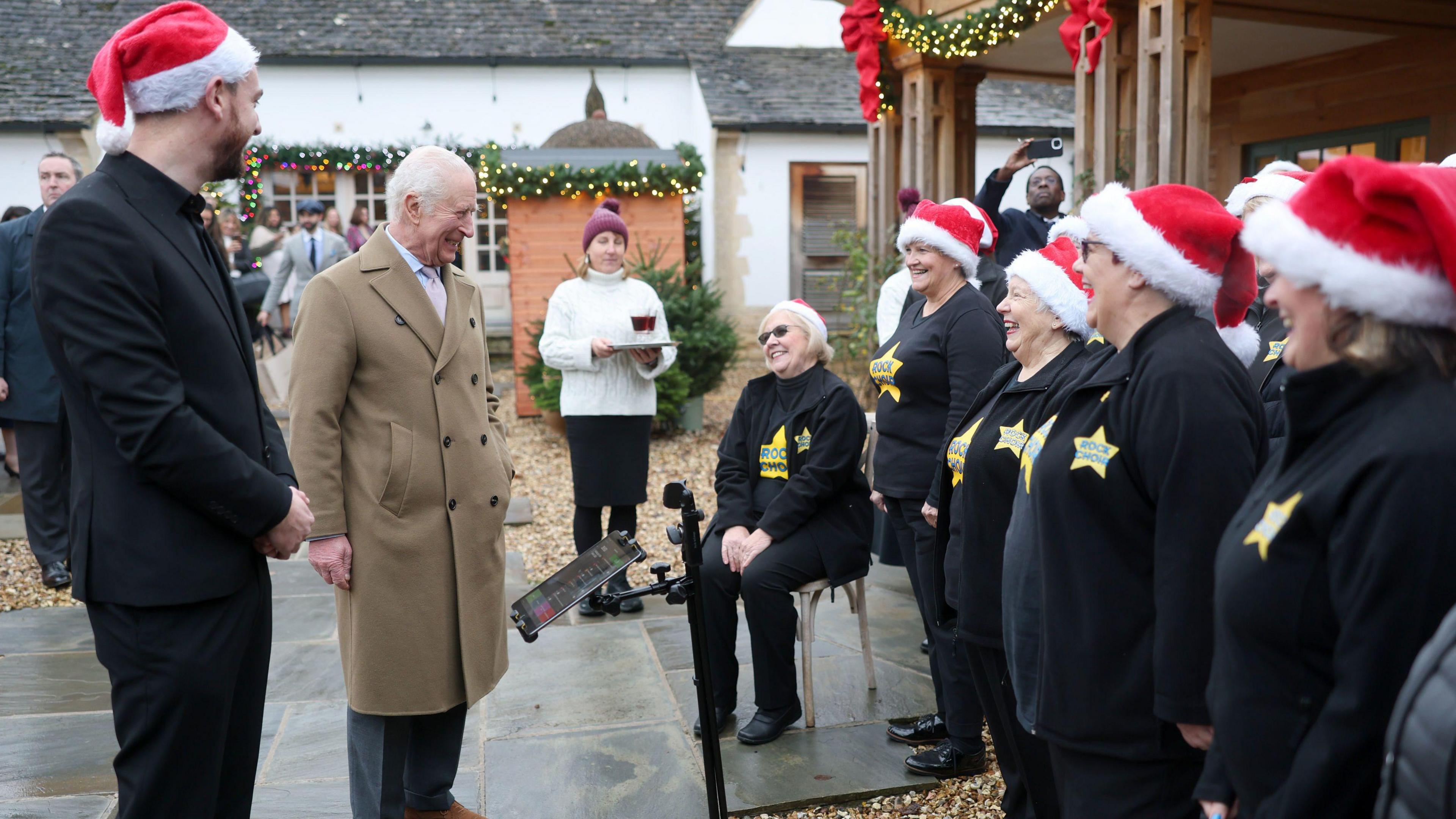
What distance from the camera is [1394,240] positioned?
144 cm

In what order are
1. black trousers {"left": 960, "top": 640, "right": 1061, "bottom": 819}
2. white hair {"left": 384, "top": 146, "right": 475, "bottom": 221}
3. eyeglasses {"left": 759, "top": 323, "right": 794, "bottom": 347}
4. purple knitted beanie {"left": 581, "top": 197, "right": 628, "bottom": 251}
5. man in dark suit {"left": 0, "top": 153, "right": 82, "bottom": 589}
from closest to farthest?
1. black trousers {"left": 960, "top": 640, "right": 1061, "bottom": 819}
2. white hair {"left": 384, "top": 146, "right": 475, "bottom": 221}
3. eyeglasses {"left": 759, "top": 323, "right": 794, "bottom": 347}
4. purple knitted beanie {"left": 581, "top": 197, "right": 628, "bottom": 251}
5. man in dark suit {"left": 0, "top": 153, "right": 82, "bottom": 589}

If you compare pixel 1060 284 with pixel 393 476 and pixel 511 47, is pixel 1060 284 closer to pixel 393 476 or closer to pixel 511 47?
pixel 393 476

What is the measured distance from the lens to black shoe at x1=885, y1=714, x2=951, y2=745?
12.3 feet

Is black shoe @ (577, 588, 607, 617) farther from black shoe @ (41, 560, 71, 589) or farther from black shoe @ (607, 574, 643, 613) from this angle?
black shoe @ (41, 560, 71, 589)

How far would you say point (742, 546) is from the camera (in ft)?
13.0

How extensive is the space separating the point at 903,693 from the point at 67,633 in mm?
3917

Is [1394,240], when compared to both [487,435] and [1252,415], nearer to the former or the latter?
[1252,415]

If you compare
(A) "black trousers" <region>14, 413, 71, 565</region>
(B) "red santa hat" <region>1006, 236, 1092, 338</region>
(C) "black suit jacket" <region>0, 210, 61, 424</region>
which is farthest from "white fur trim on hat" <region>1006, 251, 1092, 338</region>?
(A) "black trousers" <region>14, 413, 71, 565</region>

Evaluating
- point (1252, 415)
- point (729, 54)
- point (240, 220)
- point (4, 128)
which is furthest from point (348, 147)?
point (1252, 415)

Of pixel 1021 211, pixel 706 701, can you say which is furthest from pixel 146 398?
pixel 1021 211

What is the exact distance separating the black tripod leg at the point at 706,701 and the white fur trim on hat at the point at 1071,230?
1.30 meters

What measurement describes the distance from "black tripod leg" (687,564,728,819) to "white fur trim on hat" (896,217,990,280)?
166 cm

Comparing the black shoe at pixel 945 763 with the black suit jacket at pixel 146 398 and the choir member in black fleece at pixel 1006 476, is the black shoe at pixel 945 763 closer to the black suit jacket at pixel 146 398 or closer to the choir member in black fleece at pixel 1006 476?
the choir member in black fleece at pixel 1006 476

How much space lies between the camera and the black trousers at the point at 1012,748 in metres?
2.67
